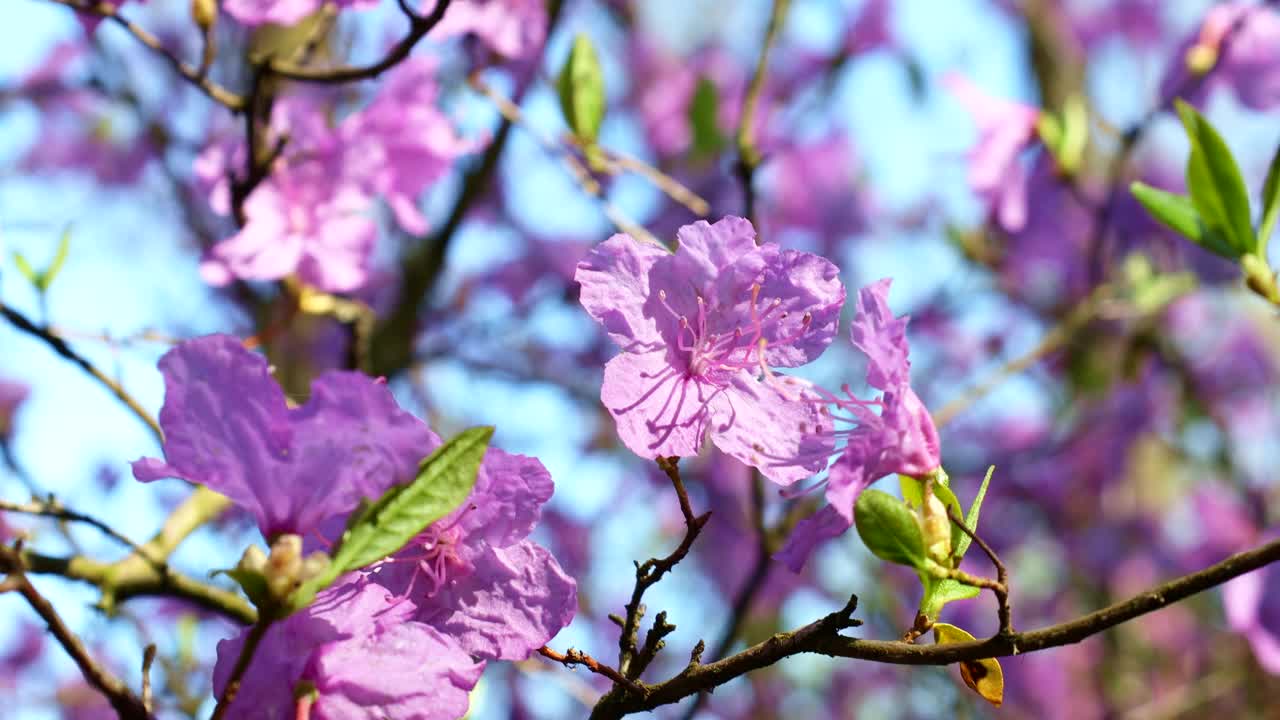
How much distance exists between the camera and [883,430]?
0.79 metres

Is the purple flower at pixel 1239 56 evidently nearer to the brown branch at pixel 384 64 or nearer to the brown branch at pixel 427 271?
the brown branch at pixel 427 271

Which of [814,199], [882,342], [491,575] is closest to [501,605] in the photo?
[491,575]

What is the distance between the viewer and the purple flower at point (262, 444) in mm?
718

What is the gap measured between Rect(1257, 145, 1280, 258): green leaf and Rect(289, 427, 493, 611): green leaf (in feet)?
2.21

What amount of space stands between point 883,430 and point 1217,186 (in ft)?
1.32

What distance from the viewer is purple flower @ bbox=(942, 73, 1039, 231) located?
1.94 m

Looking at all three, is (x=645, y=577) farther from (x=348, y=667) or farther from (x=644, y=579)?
(x=348, y=667)

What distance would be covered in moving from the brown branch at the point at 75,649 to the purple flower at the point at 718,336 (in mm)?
392

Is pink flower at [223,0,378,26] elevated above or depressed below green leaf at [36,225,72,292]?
above

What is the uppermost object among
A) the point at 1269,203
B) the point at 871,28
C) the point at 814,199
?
the point at 814,199

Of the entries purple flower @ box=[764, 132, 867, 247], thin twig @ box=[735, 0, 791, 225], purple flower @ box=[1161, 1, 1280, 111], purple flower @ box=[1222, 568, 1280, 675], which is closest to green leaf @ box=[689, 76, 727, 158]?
thin twig @ box=[735, 0, 791, 225]

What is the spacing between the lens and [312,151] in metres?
1.40

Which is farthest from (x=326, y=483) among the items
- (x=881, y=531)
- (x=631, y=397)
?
(x=881, y=531)

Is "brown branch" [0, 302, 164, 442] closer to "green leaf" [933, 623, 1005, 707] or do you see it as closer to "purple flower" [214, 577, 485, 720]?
"purple flower" [214, 577, 485, 720]
